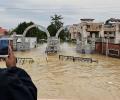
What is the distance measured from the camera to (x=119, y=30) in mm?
62281

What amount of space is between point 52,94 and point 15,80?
13302 millimetres

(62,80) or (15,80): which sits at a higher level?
(15,80)

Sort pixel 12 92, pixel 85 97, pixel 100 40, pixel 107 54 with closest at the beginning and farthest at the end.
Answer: pixel 12 92 → pixel 85 97 → pixel 107 54 → pixel 100 40

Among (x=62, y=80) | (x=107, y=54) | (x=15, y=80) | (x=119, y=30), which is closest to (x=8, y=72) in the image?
(x=15, y=80)

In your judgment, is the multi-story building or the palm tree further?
the palm tree

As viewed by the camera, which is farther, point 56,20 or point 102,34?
point 56,20

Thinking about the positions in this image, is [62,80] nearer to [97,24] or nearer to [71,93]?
[71,93]

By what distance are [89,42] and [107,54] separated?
6929 mm

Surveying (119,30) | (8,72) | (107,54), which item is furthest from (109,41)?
(8,72)

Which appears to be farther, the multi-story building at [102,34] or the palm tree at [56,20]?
the palm tree at [56,20]

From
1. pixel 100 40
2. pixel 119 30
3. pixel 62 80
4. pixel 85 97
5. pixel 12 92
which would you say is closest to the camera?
pixel 12 92

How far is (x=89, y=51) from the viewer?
165 ft

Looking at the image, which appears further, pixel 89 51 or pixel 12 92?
pixel 89 51

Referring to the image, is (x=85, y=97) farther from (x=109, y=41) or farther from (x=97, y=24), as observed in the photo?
(x=97, y=24)
